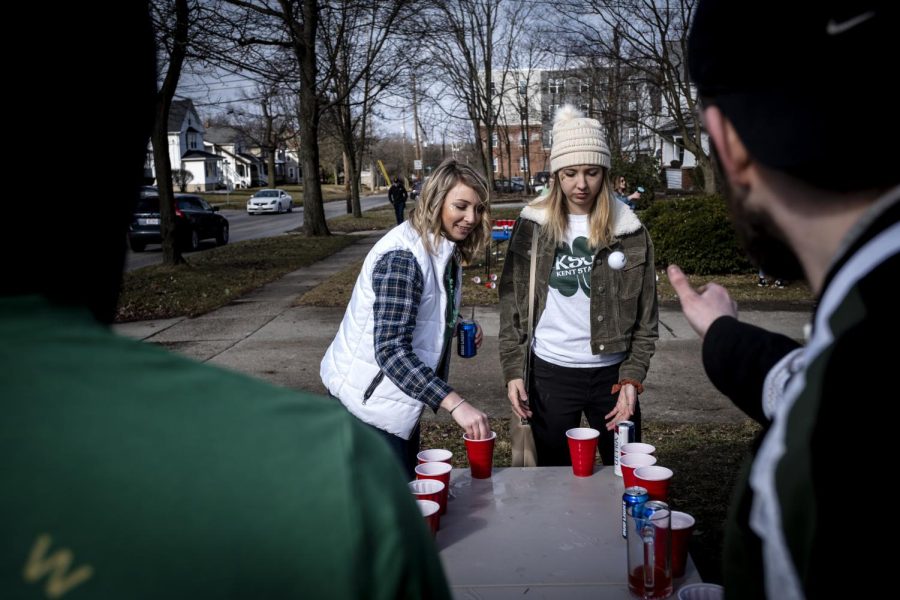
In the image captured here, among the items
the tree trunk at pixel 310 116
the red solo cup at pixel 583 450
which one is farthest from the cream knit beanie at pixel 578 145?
the tree trunk at pixel 310 116

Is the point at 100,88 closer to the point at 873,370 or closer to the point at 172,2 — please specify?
the point at 873,370

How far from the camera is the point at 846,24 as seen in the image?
812 millimetres

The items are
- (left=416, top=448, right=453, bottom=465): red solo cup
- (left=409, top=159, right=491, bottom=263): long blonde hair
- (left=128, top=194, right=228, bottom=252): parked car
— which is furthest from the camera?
(left=128, top=194, right=228, bottom=252): parked car

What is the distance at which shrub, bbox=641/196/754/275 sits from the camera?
12227mm

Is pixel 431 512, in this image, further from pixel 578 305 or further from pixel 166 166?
pixel 166 166

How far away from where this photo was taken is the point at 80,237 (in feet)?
2.51

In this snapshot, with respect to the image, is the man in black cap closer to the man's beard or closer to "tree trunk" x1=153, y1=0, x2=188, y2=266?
the man's beard

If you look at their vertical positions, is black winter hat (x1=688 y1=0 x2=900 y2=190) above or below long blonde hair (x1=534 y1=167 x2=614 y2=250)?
above

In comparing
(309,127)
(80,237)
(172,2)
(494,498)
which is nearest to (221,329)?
(172,2)

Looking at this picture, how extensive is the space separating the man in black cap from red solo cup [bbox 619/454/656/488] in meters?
1.65

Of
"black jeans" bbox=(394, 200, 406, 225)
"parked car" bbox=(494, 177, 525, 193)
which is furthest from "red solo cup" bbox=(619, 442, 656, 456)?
"parked car" bbox=(494, 177, 525, 193)

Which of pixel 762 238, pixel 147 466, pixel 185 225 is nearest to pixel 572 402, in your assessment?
pixel 762 238

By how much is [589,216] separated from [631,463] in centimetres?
144

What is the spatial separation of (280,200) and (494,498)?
4084 cm
